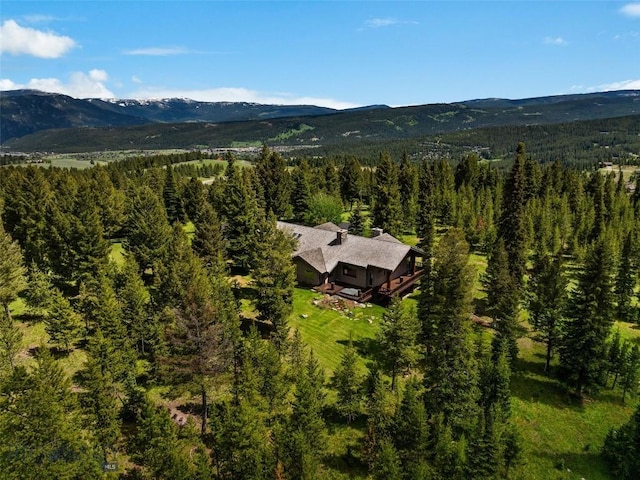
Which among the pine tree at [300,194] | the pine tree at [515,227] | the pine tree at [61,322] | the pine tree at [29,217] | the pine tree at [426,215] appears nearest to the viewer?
the pine tree at [61,322]

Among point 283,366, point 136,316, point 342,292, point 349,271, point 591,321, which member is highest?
point 136,316

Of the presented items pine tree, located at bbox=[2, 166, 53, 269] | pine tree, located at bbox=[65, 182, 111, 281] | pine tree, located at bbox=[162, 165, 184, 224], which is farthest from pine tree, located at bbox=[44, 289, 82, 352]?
pine tree, located at bbox=[162, 165, 184, 224]

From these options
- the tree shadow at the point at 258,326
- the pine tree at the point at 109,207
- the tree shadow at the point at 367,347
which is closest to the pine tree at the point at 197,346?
the tree shadow at the point at 258,326

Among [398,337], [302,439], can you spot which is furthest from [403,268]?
[302,439]

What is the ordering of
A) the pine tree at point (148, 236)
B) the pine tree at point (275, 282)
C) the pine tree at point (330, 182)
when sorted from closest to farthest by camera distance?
the pine tree at point (275, 282) < the pine tree at point (148, 236) < the pine tree at point (330, 182)

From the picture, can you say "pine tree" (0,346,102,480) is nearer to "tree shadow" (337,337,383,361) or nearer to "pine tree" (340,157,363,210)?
"tree shadow" (337,337,383,361)

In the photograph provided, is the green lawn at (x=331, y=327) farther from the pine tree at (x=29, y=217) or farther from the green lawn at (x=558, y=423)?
the pine tree at (x=29, y=217)

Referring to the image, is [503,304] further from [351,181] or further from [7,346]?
[351,181]
